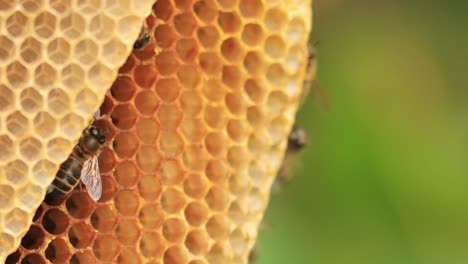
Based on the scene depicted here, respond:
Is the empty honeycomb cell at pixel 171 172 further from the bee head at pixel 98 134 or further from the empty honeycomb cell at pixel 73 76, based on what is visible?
the empty honeycomb cell at pixel 73 76

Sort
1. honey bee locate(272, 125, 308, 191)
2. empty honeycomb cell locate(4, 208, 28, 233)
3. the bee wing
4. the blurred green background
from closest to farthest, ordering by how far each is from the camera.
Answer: empty honeycomb cell locate(4, 208, 28, 233)
the bee wing
honey bee locate(272, 125, 308, 191)
the blurred green background

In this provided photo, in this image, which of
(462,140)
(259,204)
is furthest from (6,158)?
(462,140)

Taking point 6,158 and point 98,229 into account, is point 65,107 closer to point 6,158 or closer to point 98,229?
point 6,158

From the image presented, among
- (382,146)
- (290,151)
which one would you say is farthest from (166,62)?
(382,146)

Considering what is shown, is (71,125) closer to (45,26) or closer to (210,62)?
(45,26)

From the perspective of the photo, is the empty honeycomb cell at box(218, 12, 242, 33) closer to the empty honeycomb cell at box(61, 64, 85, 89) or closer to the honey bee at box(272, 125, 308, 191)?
the empty honeycomb cell at box(61, 64, 85, 89)

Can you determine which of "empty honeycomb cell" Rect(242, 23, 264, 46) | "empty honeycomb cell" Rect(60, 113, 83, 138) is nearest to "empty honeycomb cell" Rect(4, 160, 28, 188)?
"empty honeycomb cell" Rect(60, 113, 83, 138)
